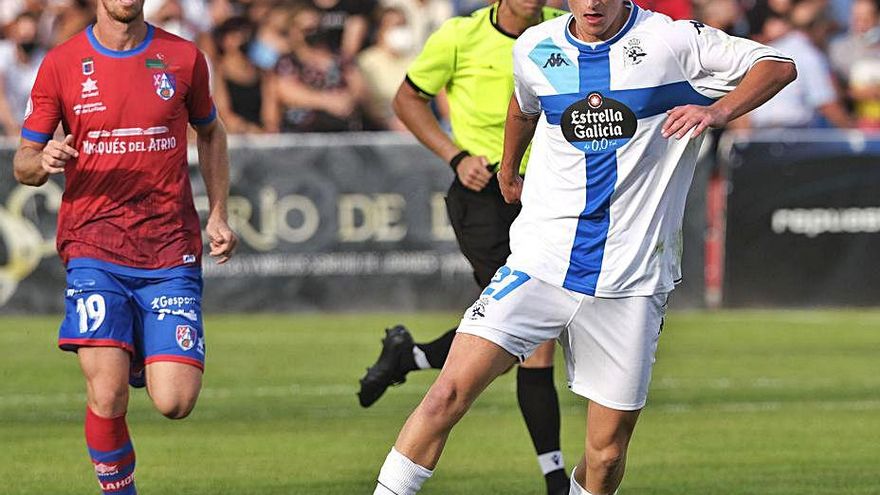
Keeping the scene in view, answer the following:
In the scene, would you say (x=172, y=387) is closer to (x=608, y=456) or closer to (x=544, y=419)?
(x=608, y=456)

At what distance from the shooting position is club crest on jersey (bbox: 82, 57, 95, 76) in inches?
294

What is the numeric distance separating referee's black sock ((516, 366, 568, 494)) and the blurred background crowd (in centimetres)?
1103

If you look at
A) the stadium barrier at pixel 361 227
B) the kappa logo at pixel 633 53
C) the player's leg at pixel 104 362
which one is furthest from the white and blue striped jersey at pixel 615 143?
the stadium barrier at pixel 361 227

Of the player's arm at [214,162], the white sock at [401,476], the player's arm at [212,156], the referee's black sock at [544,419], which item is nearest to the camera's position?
the white sock at [401,476]

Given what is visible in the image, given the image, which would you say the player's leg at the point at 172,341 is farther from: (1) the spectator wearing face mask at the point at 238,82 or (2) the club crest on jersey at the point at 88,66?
(1) the spectator wearing face mask at the point at 238,82

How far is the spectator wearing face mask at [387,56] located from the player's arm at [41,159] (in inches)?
485

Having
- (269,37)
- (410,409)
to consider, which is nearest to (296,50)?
(269,37)

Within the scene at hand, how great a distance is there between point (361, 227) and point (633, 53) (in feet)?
39.9

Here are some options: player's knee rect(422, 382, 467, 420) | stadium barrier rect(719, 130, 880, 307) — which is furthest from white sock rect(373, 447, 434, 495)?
stadium barrier rect(719, 130, 880, 307)

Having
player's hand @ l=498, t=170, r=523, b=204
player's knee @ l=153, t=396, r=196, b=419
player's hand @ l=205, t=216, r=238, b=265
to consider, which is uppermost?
player's hand @ l=498, t=170, r=523, b=204

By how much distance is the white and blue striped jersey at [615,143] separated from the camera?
21.7ft

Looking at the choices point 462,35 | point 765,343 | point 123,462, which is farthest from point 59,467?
point 765,343

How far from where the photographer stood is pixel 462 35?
894cm

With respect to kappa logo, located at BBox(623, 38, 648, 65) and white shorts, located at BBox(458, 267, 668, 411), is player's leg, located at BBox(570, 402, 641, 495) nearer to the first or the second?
white shorts, located at BBox(458, 267, 668, 411)
